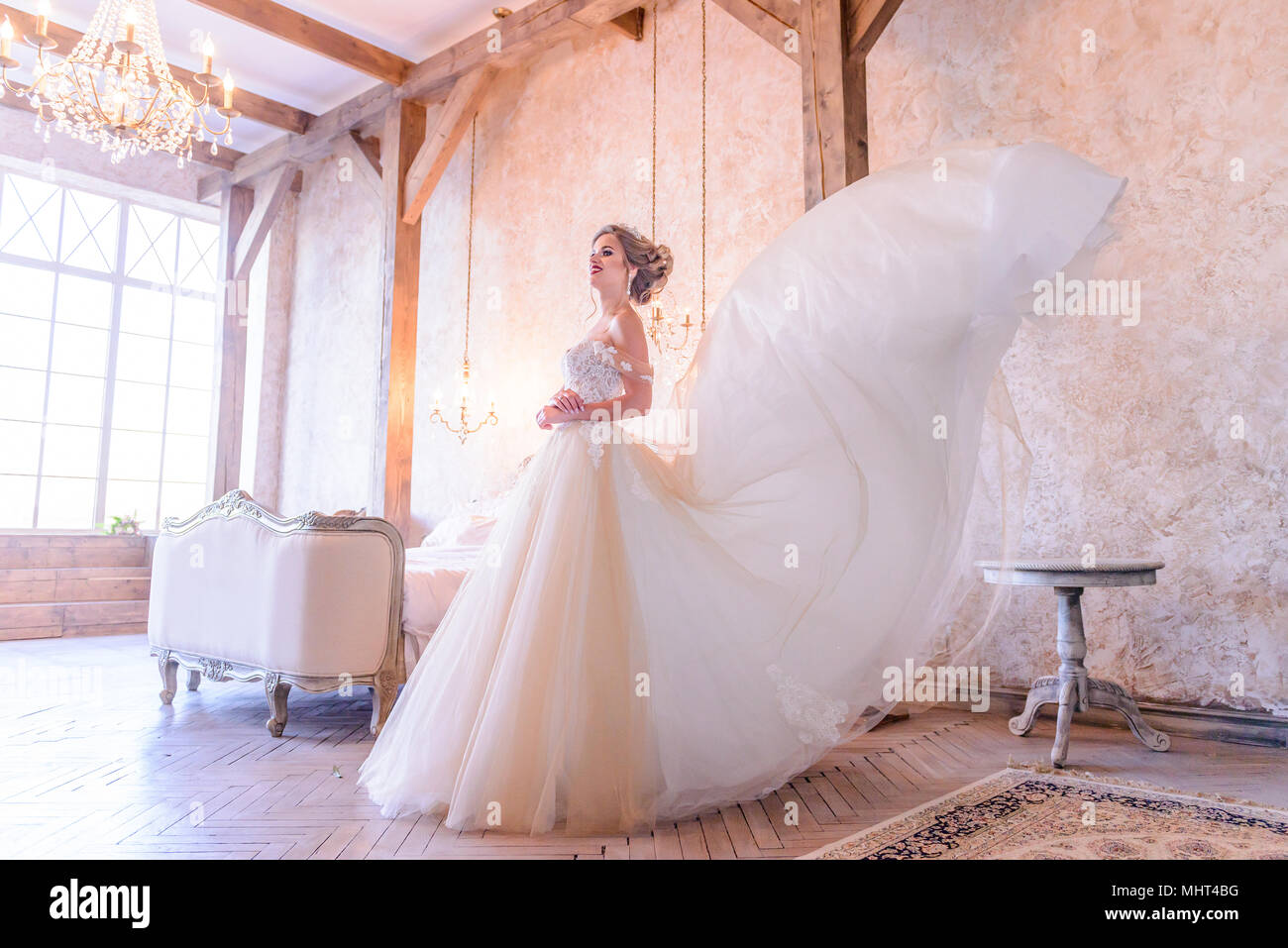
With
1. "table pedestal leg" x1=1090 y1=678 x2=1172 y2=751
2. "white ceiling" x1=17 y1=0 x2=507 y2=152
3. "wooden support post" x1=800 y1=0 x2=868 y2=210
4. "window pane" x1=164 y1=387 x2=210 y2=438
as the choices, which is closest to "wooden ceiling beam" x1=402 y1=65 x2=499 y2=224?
"white ceiling" x1=17 y1=0 x2=507 y2=152

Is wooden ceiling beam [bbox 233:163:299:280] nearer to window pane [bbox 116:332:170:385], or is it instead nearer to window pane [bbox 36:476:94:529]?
window pane [bbox 116:332:170:385]

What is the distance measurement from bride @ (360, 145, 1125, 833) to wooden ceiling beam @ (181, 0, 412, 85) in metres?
5.28

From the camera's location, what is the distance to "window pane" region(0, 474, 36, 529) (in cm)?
838

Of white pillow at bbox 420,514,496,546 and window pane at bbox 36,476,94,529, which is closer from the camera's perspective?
white pillow at bbox 420,514,496,546

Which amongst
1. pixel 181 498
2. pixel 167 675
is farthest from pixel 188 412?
pixel 167 675

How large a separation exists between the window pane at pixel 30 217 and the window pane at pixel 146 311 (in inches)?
31.2

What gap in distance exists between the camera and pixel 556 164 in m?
6.86

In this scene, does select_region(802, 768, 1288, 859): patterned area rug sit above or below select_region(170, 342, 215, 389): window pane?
below

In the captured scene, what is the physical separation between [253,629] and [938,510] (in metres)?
3.01

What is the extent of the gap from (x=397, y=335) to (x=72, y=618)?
152 inches

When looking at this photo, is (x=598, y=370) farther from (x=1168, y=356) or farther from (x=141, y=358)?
(x=141, y=358)

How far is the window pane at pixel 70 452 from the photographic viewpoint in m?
8.62
